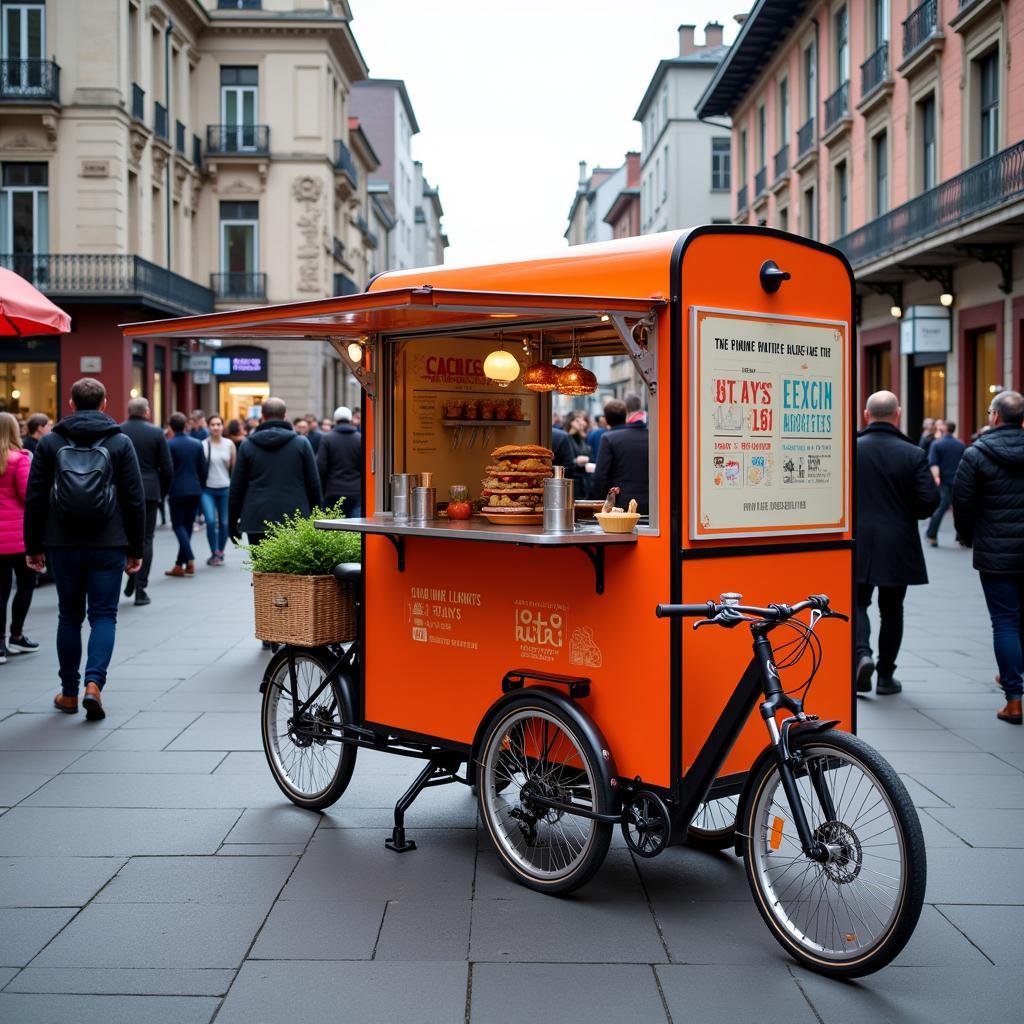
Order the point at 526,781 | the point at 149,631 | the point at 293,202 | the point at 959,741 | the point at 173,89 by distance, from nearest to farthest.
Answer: the point at 526,781, the point at 959,741, the point at 149,631, the point at 173,89, the point at 293,202

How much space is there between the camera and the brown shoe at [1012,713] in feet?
27.5

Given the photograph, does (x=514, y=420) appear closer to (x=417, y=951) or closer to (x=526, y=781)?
(x=526, y=781)

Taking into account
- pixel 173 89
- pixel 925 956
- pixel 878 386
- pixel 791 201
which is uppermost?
pixel 173 89

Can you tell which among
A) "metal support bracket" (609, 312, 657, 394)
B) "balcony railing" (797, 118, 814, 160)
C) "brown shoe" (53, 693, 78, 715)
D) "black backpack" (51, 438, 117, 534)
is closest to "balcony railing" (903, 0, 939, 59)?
"balcony railing" (797, 118, 814, 160)

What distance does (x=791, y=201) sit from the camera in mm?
37750

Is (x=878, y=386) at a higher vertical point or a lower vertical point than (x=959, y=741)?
higher

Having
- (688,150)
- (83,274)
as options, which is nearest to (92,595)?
(83,274)

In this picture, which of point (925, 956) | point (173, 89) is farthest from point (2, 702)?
point (173, 89)

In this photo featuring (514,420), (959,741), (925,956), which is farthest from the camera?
(959,741)

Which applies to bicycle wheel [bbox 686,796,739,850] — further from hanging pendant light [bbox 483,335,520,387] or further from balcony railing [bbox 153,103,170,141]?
balcony railing [bbox 153,103,170,141]

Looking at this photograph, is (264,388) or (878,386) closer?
(878,386)

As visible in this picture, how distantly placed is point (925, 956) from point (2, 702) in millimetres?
6288

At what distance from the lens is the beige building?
33.4 m

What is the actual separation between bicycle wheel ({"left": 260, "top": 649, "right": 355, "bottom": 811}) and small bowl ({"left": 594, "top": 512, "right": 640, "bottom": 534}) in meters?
1.82
